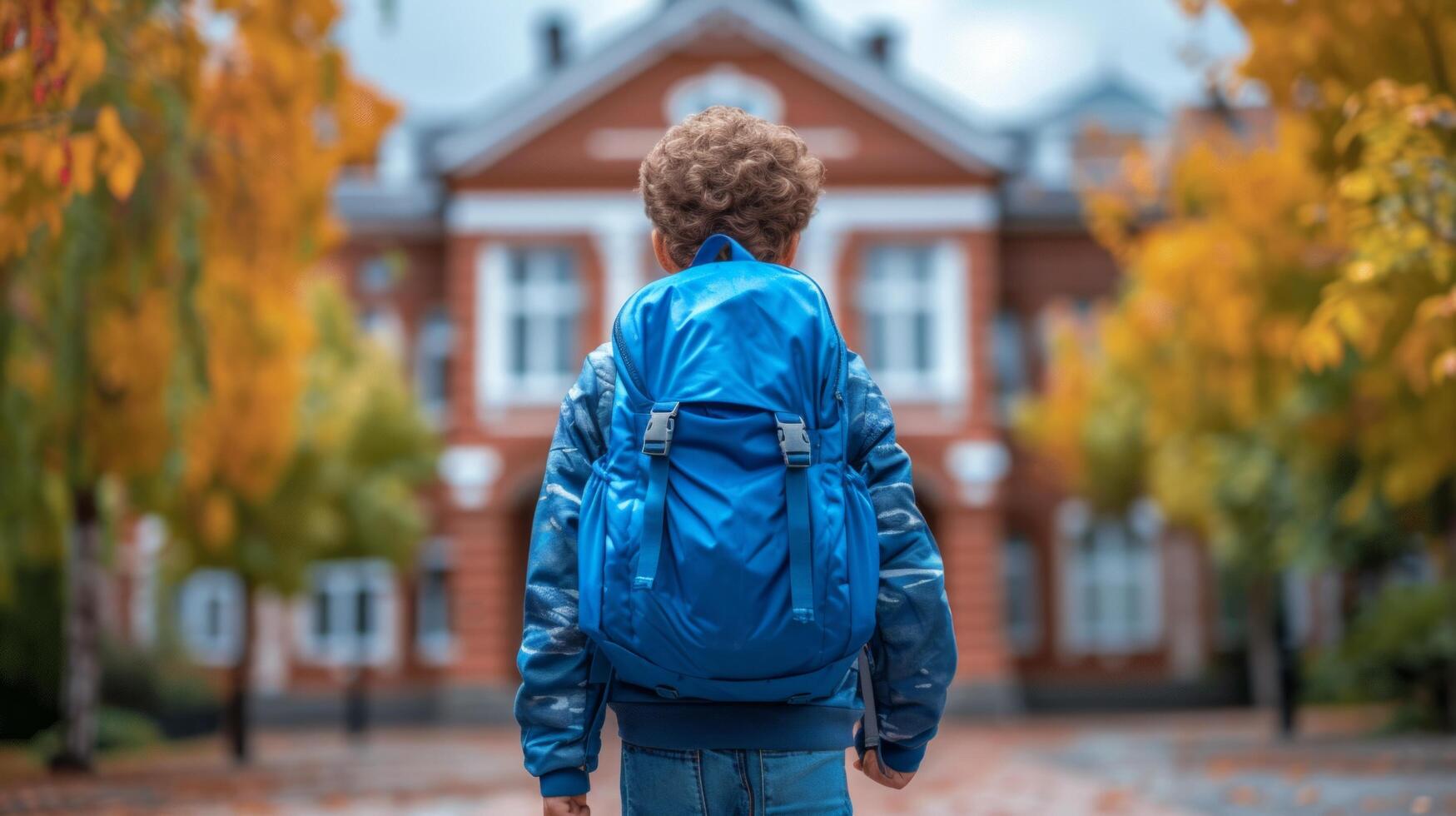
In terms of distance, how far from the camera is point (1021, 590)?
31.0 metres

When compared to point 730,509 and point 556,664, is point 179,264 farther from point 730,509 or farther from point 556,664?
point 730,509

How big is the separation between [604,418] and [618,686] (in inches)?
15.5

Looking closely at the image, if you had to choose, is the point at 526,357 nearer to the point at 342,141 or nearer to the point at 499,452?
the point at 499,452

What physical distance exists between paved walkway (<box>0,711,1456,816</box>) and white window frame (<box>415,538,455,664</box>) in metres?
9.80

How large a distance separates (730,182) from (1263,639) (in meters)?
27.4

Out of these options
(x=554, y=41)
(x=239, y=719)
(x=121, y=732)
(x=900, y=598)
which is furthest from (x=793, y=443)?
(x=554, y=41)

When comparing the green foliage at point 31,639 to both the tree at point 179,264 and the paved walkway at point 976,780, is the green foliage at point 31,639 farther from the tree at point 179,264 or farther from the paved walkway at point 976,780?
the tree at point 179,264

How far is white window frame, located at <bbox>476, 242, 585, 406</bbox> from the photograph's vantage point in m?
27.4

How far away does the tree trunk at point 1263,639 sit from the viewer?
27984 mm

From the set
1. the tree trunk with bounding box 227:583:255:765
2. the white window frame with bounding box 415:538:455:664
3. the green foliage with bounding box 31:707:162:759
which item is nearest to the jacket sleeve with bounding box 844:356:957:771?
the tree trunk with bounding box 227:583:255:765

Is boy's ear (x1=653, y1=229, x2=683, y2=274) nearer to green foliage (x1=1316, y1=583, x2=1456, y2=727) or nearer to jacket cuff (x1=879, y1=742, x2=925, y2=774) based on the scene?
jacket cuff (x1=879, y1=742, x2=925, y2=774)

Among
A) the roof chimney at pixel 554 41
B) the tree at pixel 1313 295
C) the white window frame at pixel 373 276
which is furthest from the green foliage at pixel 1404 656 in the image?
the roof chimney at pixel 554 41

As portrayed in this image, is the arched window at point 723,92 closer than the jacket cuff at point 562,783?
No

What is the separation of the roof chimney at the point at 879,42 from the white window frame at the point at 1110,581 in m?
10.3
